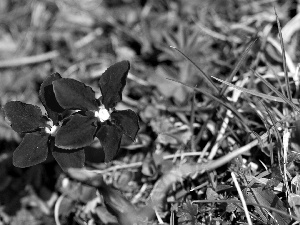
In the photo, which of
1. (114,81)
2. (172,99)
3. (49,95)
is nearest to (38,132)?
(49,95)

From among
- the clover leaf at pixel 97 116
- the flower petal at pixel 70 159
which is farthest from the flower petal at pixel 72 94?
the flower petal at pixel 70 159

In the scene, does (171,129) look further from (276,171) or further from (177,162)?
(276,171)

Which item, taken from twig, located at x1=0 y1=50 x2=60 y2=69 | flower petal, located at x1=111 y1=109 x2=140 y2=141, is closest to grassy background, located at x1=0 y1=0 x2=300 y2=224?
twig, located at x1=0 y1=50 x2=60 y2=69

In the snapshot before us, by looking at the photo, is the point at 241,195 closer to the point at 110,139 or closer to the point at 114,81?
the point at 110,139

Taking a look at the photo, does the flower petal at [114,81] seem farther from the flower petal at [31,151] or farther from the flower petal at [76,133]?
the flower petal at [31,151]

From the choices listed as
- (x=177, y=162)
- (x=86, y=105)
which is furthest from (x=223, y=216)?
(x=86, y=105)

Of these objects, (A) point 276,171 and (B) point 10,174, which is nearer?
(A) point 276,171

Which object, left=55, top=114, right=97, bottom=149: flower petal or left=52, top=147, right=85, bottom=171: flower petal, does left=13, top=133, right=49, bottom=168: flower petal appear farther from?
left=55, top=114, right=97, bottom=149: flower petal
